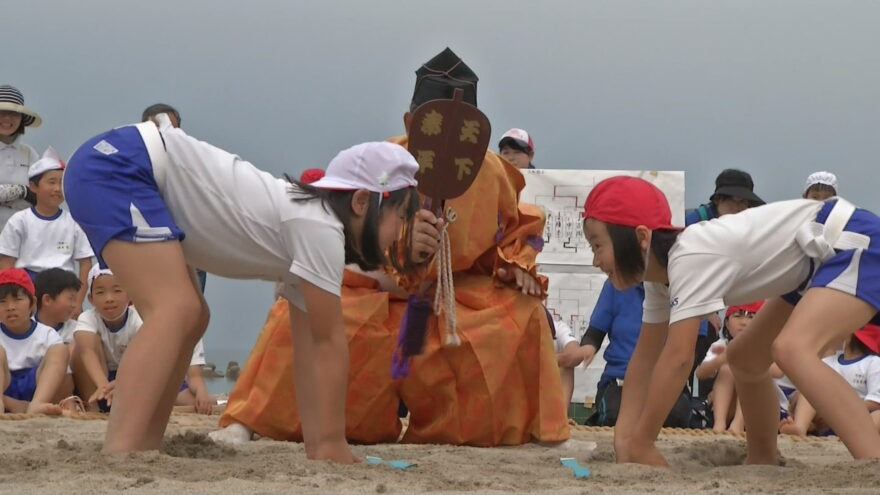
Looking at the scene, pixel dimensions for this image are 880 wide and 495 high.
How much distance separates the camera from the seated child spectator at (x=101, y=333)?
22.4 feet

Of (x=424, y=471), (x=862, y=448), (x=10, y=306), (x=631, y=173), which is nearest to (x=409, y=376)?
(x=424, y=471)

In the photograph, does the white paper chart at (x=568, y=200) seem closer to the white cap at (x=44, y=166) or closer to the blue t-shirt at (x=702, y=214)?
the blue t-shirt at (x=702, y=214)

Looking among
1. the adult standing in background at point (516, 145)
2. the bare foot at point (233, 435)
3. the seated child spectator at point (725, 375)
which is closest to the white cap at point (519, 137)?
the adult standing in background at point (516, 145)

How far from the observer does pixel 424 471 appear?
4.14m

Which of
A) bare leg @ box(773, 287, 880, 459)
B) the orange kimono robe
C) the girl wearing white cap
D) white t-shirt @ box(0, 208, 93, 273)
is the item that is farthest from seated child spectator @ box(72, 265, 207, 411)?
bare leg @ box(773, 287, 880, 459)

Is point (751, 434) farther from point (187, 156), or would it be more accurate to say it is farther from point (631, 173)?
point (631, 173)

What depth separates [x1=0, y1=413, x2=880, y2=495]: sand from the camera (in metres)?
3.39

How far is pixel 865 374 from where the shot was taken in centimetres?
689

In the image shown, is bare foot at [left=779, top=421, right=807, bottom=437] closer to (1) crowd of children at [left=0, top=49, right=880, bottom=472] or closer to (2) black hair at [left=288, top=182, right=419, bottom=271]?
(1) crowd of children at [left=0, top=49, right=880, bottom=472]

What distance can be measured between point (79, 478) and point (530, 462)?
1.91 m

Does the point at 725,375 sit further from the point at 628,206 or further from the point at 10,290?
the point at 10,290

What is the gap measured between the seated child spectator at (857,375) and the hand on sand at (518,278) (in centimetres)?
204

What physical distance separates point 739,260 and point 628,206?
0.43 meters

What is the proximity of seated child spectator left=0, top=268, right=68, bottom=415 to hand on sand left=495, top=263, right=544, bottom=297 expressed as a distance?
2.58 metres
